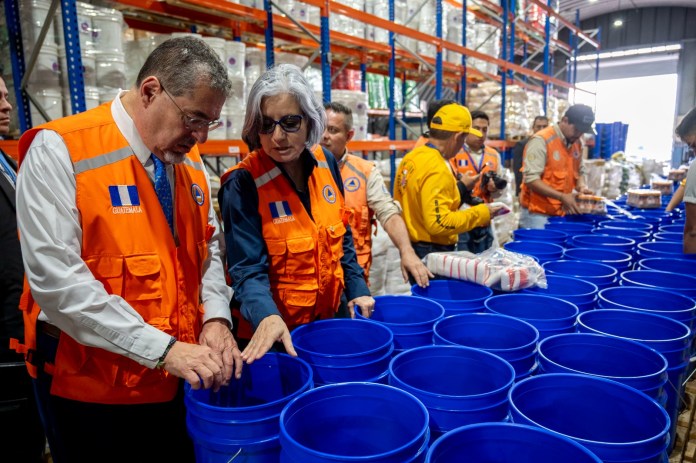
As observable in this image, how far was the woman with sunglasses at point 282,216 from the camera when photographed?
1526 millimetres

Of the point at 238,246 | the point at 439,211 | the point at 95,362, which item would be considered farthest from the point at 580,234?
the point at 95,362

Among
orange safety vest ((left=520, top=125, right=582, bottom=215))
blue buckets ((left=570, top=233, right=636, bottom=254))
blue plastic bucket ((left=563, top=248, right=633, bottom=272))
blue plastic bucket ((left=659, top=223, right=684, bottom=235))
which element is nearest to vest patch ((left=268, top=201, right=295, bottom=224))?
blue plastic bucket ((left=563, top=248, right=633, bottom=272))

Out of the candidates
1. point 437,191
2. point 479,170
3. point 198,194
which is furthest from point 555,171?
point 198,194

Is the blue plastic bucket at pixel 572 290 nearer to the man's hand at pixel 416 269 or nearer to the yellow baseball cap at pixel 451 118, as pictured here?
the man's hand at pixel 416 269

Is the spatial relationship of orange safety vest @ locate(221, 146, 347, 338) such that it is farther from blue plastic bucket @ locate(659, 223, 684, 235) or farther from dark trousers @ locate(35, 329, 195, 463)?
blue plastic bucket @ locate(659, 223, 684, 235)

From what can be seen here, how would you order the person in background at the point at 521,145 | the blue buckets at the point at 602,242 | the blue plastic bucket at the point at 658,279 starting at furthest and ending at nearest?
the person in background at the point at 521,145
the blue buckets at the point at 602,242
the blue plastic bucket at the point at 658,279

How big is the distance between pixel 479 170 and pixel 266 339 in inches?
143

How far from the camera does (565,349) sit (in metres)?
1.39

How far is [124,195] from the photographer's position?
120 centimetres

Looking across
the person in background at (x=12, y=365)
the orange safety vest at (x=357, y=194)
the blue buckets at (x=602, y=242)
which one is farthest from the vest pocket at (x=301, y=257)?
the blue buckets at (x=602, y=242)

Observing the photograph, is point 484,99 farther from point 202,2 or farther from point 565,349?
point 565,349

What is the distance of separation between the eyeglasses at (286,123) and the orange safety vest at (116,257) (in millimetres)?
443

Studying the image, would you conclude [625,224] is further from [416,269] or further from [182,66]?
[182,66]

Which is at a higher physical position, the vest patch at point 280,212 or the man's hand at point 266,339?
the vest patch at point 280,212
